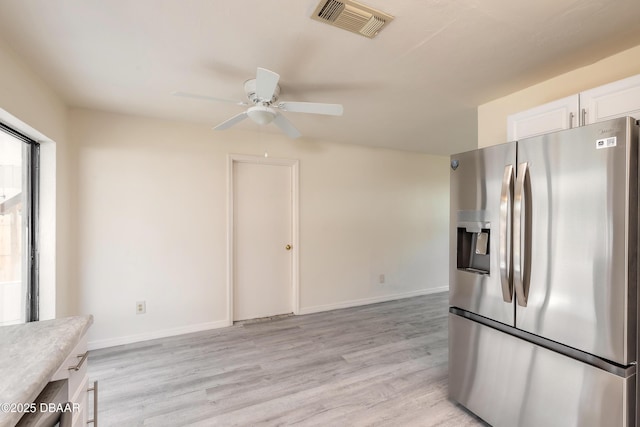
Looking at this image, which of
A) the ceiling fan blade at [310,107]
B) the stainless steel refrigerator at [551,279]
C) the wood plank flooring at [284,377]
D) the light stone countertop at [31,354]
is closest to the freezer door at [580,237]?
the stainless steel refrigerator at [551,279]

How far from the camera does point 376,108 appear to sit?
273cm

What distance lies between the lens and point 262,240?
3695 mm

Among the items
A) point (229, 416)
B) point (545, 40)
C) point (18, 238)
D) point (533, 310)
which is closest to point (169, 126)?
point (18, 238)

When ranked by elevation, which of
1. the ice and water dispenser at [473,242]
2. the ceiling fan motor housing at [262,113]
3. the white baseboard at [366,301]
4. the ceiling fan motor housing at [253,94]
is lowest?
the white baseboard at [366,301]

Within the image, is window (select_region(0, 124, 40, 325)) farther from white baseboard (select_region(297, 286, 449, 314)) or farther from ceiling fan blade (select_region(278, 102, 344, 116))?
white baseboard (select_region(297, 286, 449, 314))

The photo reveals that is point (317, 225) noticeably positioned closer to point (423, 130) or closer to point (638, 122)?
point (423, 130)

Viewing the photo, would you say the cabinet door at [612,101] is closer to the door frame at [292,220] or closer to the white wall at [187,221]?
the white wall at [187,221]

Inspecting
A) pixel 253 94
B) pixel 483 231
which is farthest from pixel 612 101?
pixel 253 94

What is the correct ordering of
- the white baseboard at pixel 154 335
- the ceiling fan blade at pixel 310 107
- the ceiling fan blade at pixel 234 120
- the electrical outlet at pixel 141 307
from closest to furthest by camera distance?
the ceiling fan blade at pixel 310 107
the ceiling fan blade at pixel 234 120
the white baseboard at pixel 154 335
the electrical outlet at pixel 141 307

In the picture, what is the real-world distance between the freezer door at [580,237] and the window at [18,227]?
342cm

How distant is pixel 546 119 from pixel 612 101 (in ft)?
1.07

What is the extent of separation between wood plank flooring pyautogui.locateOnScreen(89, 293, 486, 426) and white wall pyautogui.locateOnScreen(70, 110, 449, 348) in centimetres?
48

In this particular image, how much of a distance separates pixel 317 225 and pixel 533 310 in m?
2.76

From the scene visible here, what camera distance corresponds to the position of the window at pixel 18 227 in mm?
2002
